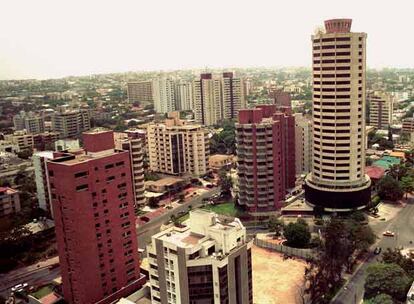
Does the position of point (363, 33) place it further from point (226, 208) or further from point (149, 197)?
point (149, 197)

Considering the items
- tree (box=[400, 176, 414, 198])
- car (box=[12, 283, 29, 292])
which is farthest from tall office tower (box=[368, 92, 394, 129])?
car (box=[12, 283, 29, 292])

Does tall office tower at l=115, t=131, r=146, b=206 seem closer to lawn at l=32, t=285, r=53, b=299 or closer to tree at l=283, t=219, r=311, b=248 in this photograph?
lawn at l=32, t=285, r=53, b=299

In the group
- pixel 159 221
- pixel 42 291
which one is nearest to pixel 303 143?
pixel 159 221

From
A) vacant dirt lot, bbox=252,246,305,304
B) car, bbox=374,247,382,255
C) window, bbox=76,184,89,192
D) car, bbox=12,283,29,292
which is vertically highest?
window, bbox=76,184,89,192

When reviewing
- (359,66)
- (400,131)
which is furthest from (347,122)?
(400,131)

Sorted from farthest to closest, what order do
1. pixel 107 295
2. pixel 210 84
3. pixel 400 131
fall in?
pixel 210 84
pixel 400 131
pixel 107 295

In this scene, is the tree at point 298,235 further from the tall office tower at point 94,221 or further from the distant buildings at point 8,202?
the distant buildings at point 8,202

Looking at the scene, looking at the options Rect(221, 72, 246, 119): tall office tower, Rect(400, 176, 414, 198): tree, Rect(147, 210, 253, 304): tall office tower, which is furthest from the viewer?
Rect(221, 72, 246, 119): tall office tower
